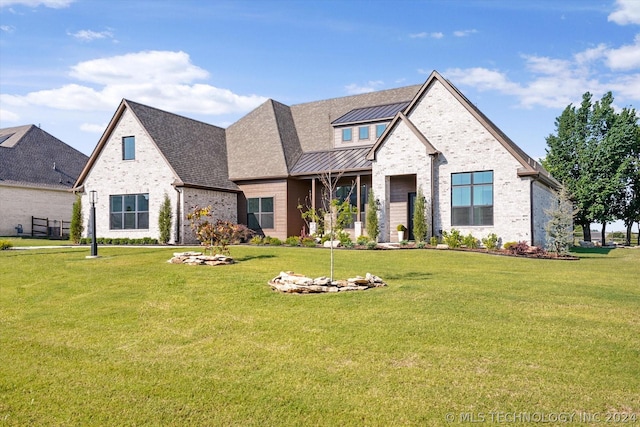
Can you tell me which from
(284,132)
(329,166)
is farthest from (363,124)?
(329,166)

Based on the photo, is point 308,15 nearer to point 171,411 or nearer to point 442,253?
point 442,253

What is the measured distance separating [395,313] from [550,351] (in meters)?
2.75

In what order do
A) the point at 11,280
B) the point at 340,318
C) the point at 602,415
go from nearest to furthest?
the point at 602,415 < the point at 340,318 < the point at 11,280

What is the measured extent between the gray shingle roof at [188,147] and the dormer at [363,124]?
23.4 ft

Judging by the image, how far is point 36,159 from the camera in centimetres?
3759

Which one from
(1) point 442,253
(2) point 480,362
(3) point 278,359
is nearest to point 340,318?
(3) point 278,359

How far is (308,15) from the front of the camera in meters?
15.3

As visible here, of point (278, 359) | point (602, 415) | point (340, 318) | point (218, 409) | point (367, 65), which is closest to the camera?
point (602, 415)

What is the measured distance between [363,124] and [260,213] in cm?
805

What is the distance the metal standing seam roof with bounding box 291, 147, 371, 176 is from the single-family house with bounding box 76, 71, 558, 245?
0.08m

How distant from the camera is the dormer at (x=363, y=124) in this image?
28.1 metres

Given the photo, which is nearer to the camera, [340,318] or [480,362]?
[480,362]

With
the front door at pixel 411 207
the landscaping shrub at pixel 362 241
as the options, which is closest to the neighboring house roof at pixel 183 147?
the landscaping shrub at pixel 362 241

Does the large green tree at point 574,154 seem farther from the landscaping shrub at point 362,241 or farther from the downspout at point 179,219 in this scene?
the downspout at point 179,219
